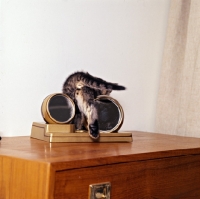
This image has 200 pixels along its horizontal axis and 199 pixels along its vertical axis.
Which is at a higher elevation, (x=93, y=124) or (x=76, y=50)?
(x=76, y=50)

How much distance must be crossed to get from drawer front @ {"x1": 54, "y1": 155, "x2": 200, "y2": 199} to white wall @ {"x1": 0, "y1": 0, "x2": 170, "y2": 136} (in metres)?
0.44

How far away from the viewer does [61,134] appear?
1149mm

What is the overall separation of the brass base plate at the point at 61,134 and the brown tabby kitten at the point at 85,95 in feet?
0.10

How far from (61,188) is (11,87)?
20.5 inches

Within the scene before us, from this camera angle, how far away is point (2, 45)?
124cm

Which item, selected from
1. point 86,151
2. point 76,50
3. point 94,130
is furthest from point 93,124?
point 76,50

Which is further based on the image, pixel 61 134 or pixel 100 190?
pixel 61 134

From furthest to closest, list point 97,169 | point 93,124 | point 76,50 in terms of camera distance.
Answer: point 76,50, point 93,124, point 97,169

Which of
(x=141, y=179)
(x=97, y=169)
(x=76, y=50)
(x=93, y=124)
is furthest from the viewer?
(x=76, y=50)

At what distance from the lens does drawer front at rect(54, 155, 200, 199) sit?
0.87 metres

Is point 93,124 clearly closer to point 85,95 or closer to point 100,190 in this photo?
point 85,95

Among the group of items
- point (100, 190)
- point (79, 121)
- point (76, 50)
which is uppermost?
point (76, 50)

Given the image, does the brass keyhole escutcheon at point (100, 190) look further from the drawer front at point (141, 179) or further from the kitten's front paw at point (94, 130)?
the kitten's front paw at point (94, 130)

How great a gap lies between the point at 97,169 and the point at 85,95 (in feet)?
1.21
